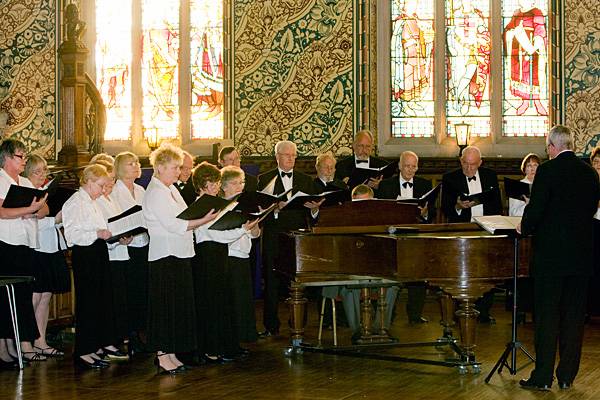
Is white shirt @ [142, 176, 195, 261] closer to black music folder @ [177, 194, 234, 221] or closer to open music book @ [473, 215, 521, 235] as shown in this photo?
black music folder @ [177, 194, 234, 221]

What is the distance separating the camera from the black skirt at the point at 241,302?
7.67m

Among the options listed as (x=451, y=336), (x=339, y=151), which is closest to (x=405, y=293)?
(x=339, y=151)

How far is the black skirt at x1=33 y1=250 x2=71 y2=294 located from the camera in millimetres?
7816

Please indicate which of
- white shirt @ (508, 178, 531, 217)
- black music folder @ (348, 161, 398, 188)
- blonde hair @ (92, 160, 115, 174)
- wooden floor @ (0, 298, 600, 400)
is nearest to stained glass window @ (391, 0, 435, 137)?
black music folder @ (348, 161, 398, 188)

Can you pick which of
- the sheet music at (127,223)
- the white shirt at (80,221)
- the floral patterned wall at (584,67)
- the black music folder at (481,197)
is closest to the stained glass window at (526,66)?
the floral patterned wall at (584,67)

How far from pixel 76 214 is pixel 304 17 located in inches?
212

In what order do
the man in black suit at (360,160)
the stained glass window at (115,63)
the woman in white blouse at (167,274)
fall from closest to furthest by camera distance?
the woman in white blouse at (167,274)
the man in black suit at (360,160)
the stained glass window at (115,63)

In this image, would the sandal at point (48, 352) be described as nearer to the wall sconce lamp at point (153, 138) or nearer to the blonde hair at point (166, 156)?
the blonde hair at point (166, 156)

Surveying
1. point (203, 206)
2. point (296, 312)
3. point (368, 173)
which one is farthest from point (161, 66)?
point (203, 206)

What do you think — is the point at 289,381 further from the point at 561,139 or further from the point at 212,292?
the point at 561,139

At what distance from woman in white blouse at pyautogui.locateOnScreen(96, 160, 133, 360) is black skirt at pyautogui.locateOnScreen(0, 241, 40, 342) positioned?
0.54m

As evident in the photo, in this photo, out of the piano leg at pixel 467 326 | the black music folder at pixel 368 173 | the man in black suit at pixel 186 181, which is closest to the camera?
the piano leg at pixel 467 326

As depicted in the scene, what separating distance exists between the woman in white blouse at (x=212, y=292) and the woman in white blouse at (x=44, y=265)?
108 centimetres

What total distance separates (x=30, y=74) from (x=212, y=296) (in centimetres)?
608
